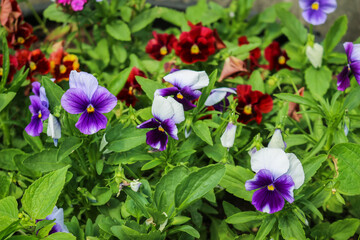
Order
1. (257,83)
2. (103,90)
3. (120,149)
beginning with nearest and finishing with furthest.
A: (103,90) < (120,149) < (257,83)

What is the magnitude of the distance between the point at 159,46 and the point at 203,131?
0.80 metres

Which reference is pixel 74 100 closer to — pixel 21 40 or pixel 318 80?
pixel 21 40

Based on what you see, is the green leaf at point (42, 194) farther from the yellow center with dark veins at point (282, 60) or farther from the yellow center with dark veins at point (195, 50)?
the yellow center with dark veins at point (282, 60)

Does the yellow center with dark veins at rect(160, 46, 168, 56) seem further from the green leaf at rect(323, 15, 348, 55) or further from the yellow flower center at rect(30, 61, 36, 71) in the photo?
the green leaf at rect(323, 15, 348, 55)

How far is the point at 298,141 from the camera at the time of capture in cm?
168

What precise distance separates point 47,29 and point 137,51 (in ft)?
2.08

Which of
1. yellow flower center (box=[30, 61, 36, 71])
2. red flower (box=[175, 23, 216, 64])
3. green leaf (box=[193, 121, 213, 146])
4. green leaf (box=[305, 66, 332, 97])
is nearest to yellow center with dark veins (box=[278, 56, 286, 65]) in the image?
green leaf (box=[305, 66, 332, 97])

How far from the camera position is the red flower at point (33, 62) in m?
1.90

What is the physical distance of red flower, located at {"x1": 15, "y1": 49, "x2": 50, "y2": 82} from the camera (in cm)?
190

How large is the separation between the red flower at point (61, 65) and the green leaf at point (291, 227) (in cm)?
107

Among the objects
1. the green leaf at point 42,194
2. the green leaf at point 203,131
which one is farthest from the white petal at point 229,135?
the green leaf at point 42,194

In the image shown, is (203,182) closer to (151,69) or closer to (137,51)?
(151,69)

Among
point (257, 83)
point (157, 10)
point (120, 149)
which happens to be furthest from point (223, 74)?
point (120, 149)

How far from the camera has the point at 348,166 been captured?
1482 millimetres
